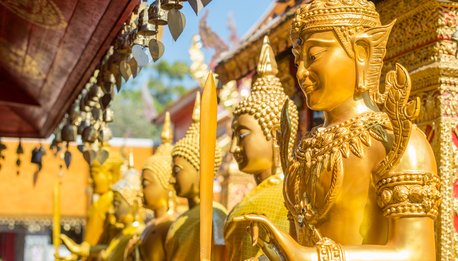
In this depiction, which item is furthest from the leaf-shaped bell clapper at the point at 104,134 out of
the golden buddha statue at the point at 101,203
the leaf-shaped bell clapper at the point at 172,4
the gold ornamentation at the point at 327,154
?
the gold ornamentation at the point at 327,154

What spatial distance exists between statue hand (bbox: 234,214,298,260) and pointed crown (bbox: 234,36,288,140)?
166 cm

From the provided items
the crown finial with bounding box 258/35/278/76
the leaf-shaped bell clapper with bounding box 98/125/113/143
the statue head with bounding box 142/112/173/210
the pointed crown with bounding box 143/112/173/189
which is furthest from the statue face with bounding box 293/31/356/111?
the statue head with bounding box 142/112/173/210

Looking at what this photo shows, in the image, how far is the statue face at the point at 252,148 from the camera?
14.9ft

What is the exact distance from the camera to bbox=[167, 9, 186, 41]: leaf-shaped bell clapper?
341 centimetres

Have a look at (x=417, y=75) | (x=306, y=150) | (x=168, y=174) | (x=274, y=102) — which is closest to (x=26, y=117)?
(x=168, y=174)

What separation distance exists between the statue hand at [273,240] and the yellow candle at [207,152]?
0.14m

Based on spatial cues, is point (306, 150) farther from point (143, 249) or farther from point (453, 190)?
point (143, 249)

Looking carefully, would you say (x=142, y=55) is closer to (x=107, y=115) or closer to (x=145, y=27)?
(x=145, y=27)

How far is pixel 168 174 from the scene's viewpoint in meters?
6.54

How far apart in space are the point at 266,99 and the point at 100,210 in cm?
444

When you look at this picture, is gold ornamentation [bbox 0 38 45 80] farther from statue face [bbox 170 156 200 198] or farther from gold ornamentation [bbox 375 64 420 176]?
gold ornamentation [bbox 375 64 420 176]

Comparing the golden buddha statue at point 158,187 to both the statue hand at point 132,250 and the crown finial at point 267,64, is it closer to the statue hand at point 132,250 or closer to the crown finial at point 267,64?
the statue hand at point 132,250

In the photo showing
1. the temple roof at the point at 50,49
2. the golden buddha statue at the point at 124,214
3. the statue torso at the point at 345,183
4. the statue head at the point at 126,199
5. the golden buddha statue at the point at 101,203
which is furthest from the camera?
the golden buddha statue at the point at 101,203

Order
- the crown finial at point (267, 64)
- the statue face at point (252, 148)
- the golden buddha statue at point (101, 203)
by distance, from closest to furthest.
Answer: the statue face at point (252, 148), the crown finial at point (267, 64), the golden buddha statue at point (101, 203)
